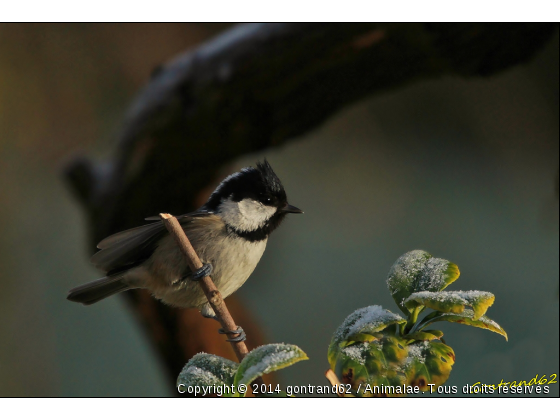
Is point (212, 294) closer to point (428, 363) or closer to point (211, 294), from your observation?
point (211, 294)

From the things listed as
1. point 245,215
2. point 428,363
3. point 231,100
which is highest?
point 231,100

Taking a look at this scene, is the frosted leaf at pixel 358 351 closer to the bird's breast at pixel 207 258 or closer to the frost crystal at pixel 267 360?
the frost crystal at pixel 267 360

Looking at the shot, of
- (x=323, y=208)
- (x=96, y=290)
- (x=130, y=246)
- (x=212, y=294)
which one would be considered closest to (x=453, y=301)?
(x=212, y=294)

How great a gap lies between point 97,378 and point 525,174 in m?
1.43

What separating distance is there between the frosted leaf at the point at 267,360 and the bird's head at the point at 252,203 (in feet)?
1.39

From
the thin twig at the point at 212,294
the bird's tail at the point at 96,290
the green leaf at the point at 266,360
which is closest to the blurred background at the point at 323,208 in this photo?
the bird's tail at the point at 96,290

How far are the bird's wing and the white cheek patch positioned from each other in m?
0.04

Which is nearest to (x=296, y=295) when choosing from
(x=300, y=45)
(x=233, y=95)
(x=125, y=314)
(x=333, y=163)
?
(x=333, y=163)

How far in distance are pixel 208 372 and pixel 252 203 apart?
41cm

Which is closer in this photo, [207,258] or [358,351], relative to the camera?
[358,351]

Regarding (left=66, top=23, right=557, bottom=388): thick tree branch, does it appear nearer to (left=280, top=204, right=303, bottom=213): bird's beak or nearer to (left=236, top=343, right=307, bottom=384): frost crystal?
(left=280, top=204, right=303, bottom=213): bird's beak

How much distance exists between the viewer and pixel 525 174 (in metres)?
A: 1.53

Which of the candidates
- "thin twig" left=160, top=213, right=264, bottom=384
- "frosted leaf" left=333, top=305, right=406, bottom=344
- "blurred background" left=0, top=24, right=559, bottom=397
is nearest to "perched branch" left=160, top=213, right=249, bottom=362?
"thin twig" left=160, top=213, right=264, bottom=384

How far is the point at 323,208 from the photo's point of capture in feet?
4.99
